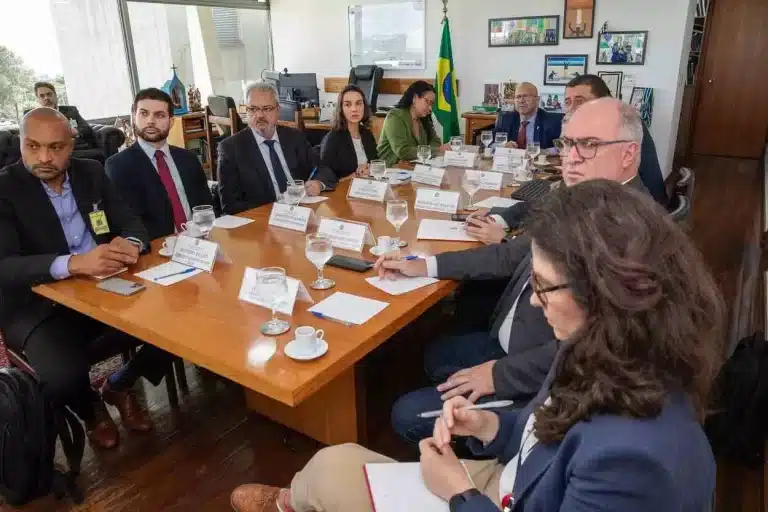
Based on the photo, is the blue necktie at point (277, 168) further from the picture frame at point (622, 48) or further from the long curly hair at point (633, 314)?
the picture frame at point (622, 48)

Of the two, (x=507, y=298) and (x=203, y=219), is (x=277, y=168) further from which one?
(x=507, y=298)

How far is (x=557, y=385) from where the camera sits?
32.9 inches

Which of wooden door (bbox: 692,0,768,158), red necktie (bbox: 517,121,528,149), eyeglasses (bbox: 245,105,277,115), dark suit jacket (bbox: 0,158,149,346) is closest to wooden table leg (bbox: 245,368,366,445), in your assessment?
dark suit jacket (bbox: 0,158,149,346)

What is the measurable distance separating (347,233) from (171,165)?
1.13 meters

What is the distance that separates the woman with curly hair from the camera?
0.70m

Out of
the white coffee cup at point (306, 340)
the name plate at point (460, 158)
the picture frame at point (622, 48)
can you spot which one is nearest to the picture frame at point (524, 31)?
the picture frame at point (622, 48)

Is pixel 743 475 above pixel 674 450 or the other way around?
the other way around

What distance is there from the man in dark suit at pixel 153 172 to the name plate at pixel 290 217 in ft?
1.90

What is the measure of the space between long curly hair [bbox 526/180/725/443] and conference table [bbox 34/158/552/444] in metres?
0.62

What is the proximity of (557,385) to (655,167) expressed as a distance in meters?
2.06

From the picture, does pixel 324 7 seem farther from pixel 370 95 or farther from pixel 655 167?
pixel 655 167

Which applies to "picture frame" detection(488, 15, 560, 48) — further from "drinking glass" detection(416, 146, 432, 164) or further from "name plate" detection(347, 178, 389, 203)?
"name plate" detection(347, 178, 389, 203)

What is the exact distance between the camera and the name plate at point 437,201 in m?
2.41

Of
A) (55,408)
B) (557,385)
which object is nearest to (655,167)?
(557,385)
